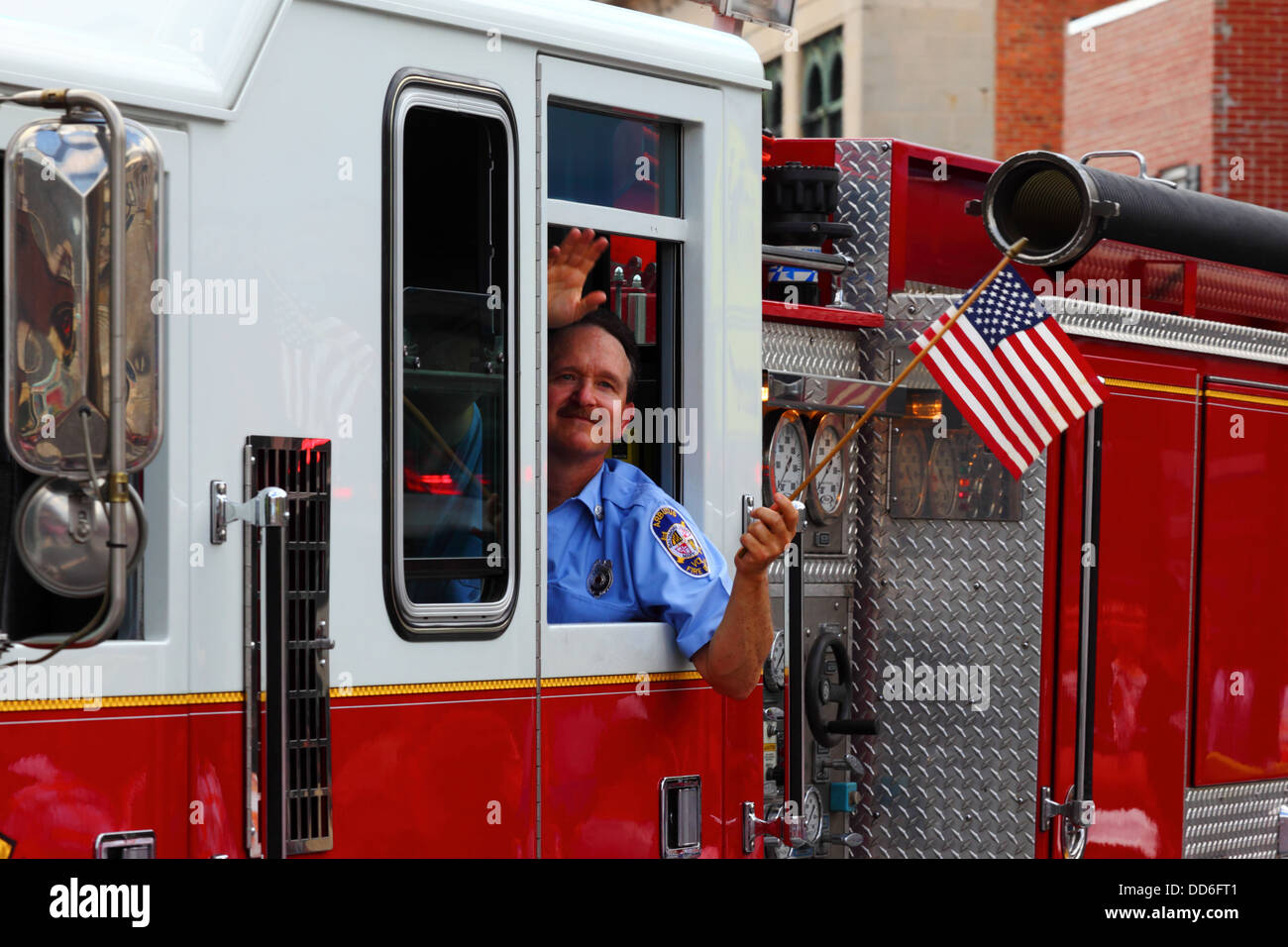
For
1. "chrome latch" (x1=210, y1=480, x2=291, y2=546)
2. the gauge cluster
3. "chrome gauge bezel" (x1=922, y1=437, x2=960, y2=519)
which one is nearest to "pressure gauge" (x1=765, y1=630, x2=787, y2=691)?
the gauge cluster

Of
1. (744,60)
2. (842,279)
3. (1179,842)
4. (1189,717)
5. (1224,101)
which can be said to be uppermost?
(1224,101)

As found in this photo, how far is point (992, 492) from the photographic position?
4.78 m

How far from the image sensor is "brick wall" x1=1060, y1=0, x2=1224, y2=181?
19547mm

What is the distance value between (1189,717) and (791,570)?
1690mm

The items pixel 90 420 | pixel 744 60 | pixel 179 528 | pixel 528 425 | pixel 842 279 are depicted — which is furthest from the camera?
pixel 842 279

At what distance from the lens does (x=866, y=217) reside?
4.78 metres

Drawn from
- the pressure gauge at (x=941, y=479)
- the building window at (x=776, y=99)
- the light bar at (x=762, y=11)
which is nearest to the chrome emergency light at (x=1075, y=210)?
the pressure gauge at (x=941, y=479)

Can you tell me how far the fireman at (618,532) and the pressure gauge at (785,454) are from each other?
81cm

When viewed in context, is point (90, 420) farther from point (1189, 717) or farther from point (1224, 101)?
point (1224, 101)

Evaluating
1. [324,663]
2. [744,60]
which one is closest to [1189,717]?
[744,60]

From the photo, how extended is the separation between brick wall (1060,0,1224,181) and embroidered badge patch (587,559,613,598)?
1572cm

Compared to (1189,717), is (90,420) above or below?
above

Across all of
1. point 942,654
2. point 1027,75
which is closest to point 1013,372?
Answer: point 942,654

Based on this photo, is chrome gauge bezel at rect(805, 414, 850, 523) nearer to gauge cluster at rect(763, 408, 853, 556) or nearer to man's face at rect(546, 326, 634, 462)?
gauge cluster at rect(763, 408, 853, 556)
